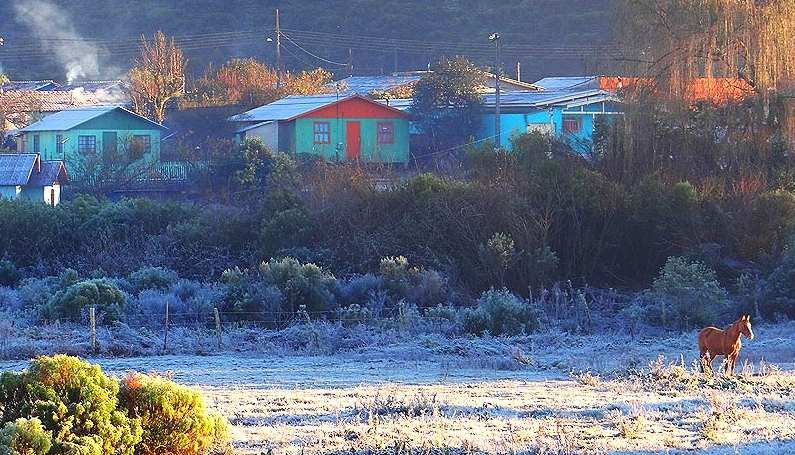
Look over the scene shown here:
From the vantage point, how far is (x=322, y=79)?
246ft

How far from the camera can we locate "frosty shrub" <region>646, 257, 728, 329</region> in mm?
25969

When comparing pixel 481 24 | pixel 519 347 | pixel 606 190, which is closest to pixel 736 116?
pixel 606 190

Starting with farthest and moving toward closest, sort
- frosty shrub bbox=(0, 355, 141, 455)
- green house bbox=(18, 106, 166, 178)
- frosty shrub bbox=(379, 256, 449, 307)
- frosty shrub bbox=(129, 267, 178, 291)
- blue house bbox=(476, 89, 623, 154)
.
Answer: green house bbox=(18, 106, 166, 178)
blue house bbox=(476, 89, 623, 154)
frosty shrub bbox=(129, 267, 178, 291)
frosty shrub bbox=(379, 256, 449, 307)
frosty shrub bbox=(0, 355, 141, 455)

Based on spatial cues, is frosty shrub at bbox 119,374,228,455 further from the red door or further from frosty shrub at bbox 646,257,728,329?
the red door

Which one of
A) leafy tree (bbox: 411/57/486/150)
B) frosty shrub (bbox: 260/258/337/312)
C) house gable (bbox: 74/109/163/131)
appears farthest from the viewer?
leafy tree (bbox: 411/57/486/150)

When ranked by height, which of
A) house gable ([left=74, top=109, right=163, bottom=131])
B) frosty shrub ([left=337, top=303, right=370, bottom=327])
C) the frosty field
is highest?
house gable ([left=74, top=109, right=163, bottom=131])

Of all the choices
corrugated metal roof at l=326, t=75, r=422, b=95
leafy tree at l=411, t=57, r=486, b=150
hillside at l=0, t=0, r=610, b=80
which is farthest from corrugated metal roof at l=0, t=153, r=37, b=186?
hillside at l=0, t=0, r=610, b=80

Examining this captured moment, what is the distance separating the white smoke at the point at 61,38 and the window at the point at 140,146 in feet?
138

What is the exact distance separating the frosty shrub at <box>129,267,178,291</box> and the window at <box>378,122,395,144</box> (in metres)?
25.3

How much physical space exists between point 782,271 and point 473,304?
7.09 meters

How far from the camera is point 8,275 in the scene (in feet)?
108

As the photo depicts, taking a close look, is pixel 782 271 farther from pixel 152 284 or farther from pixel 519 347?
pixel 152 284

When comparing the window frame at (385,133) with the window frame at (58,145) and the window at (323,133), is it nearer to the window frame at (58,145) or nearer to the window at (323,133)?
the window at (323,133)

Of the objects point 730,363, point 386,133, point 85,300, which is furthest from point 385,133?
point 730,363
